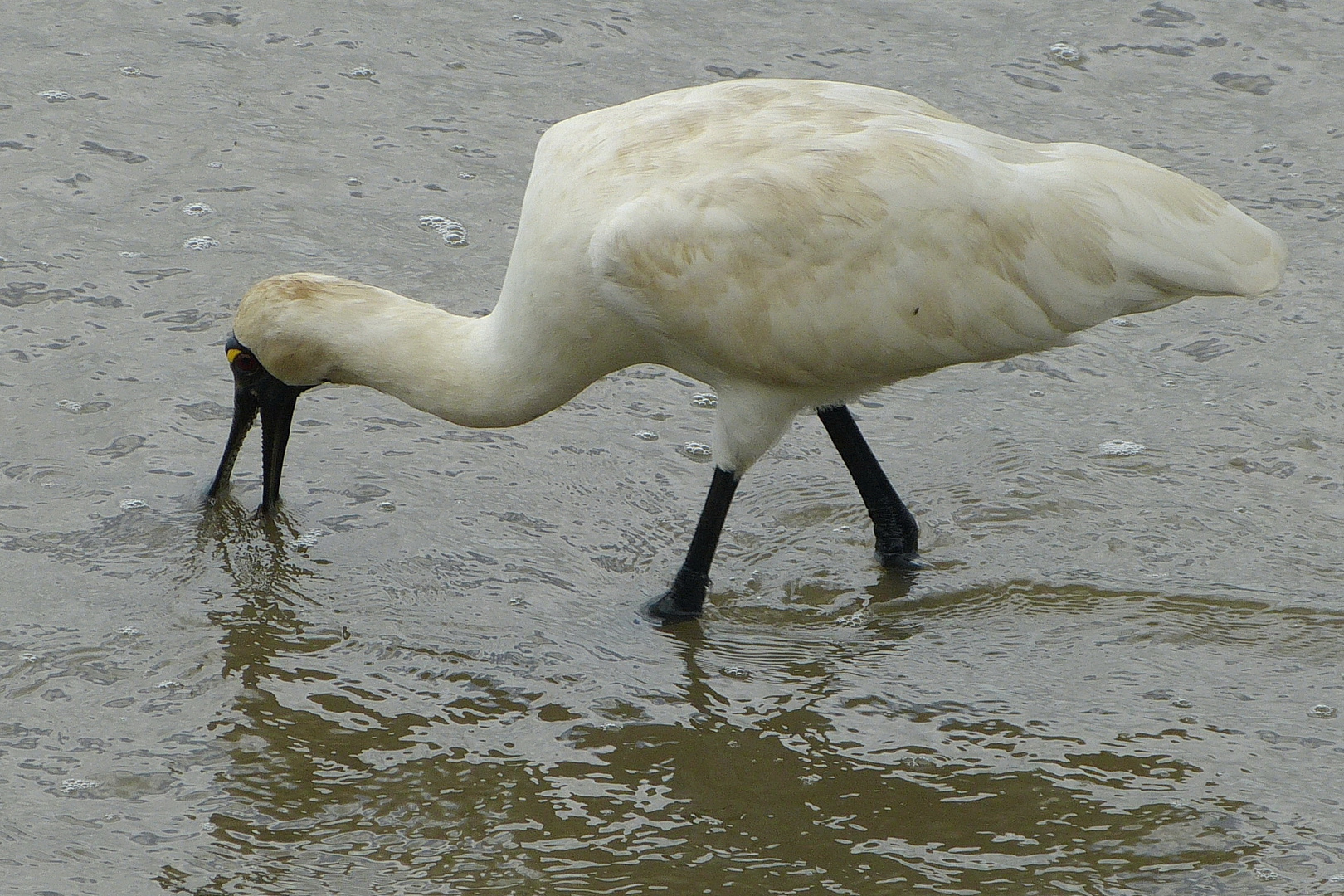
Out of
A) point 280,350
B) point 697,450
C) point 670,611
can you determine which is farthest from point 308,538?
point 697,450

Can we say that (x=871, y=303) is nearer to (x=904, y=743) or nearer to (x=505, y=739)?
(x=904, y=743)

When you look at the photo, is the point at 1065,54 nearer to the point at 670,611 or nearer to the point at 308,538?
the point at 670,611

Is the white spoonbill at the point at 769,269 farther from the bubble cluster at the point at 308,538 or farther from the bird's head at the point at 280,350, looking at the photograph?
the bubble cluster at the point at 308,538

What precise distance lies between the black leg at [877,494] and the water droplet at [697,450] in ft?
2.16

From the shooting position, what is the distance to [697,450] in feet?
21.6

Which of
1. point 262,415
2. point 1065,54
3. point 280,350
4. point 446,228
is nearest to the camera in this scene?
point 280,350

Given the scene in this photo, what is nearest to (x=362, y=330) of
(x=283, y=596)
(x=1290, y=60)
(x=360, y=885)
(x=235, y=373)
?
(x=235, y=373)

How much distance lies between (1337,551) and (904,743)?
6.15 ft

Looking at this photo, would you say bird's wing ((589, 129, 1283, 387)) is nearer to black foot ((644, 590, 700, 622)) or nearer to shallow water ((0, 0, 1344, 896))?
black foot ((644, 590, 700, 622))

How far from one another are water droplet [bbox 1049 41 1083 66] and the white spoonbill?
3.41m

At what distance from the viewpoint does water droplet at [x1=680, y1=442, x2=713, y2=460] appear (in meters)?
6.56

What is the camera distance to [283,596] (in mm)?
5770

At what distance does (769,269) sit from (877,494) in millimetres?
1115

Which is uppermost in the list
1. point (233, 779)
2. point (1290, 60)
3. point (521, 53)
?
point (1290, 60)
